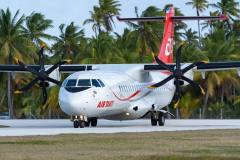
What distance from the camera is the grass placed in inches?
845

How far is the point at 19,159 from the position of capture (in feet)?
67.3

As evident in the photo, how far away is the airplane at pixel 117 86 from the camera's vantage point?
38.8 meters

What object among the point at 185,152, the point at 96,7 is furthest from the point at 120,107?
the point at 96,7

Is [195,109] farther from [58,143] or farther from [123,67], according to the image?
[58,143]


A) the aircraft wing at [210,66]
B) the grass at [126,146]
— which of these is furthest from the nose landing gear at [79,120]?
the grass at [126,146]

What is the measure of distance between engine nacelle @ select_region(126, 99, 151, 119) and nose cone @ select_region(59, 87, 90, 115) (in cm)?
401

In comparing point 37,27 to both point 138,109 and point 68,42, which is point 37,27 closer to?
point 68,42

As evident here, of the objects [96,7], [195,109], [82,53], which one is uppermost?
[96,7]

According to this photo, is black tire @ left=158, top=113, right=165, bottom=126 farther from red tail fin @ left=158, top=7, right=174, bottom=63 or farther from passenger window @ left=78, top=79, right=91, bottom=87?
passenger window @ left=78, top=79, right=91, bottom=87

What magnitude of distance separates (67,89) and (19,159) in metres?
18.2

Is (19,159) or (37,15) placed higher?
(37,15)

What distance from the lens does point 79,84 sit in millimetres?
38781

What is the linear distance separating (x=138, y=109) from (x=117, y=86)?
192 centimetres

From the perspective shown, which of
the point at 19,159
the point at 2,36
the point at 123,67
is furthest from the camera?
the point at 2,36
